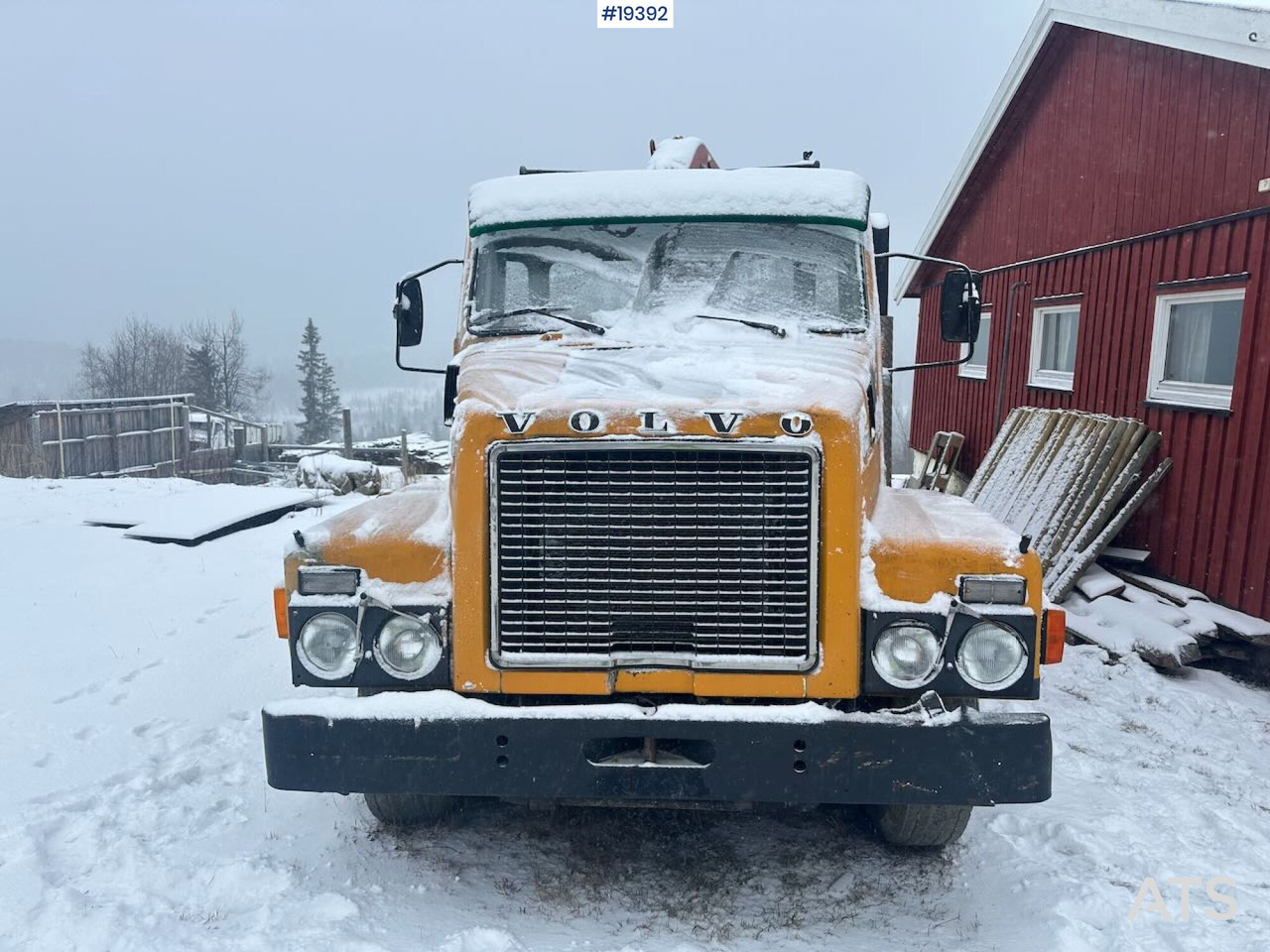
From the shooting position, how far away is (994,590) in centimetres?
296

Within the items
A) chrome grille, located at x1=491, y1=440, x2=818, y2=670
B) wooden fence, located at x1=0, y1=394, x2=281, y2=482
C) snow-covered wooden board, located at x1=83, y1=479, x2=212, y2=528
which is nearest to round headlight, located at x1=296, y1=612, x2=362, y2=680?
chrome grille, located at x1=491, y1=440, x2=818, y2=670

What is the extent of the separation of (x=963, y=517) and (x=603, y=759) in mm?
1735

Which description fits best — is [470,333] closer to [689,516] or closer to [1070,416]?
[689,516]

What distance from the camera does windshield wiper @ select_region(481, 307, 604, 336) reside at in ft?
13.0

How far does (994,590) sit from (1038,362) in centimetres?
870

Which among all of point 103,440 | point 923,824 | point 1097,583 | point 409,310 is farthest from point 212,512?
point 103,440

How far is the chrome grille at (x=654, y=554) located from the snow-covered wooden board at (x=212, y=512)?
7.09 meters

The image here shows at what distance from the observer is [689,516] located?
2.96m

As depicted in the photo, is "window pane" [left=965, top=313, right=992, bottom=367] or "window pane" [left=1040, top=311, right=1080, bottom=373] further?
"window pane" [left=965, top=313, right=992, bottom=367]

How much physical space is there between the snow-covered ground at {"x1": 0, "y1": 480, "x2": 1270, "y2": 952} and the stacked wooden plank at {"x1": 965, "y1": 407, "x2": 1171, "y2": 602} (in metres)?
2.18

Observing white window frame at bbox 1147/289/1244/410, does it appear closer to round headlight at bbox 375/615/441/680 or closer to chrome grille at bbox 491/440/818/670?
chrome grille at bbox 491/440/818/670

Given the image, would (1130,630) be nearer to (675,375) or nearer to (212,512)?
(675,375)

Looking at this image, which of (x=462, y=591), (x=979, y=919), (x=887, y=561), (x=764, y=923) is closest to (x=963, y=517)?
(x=887, y=561)

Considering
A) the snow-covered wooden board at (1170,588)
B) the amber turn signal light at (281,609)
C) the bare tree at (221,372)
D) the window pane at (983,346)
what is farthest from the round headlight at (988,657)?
the bare tree at (221,372)
